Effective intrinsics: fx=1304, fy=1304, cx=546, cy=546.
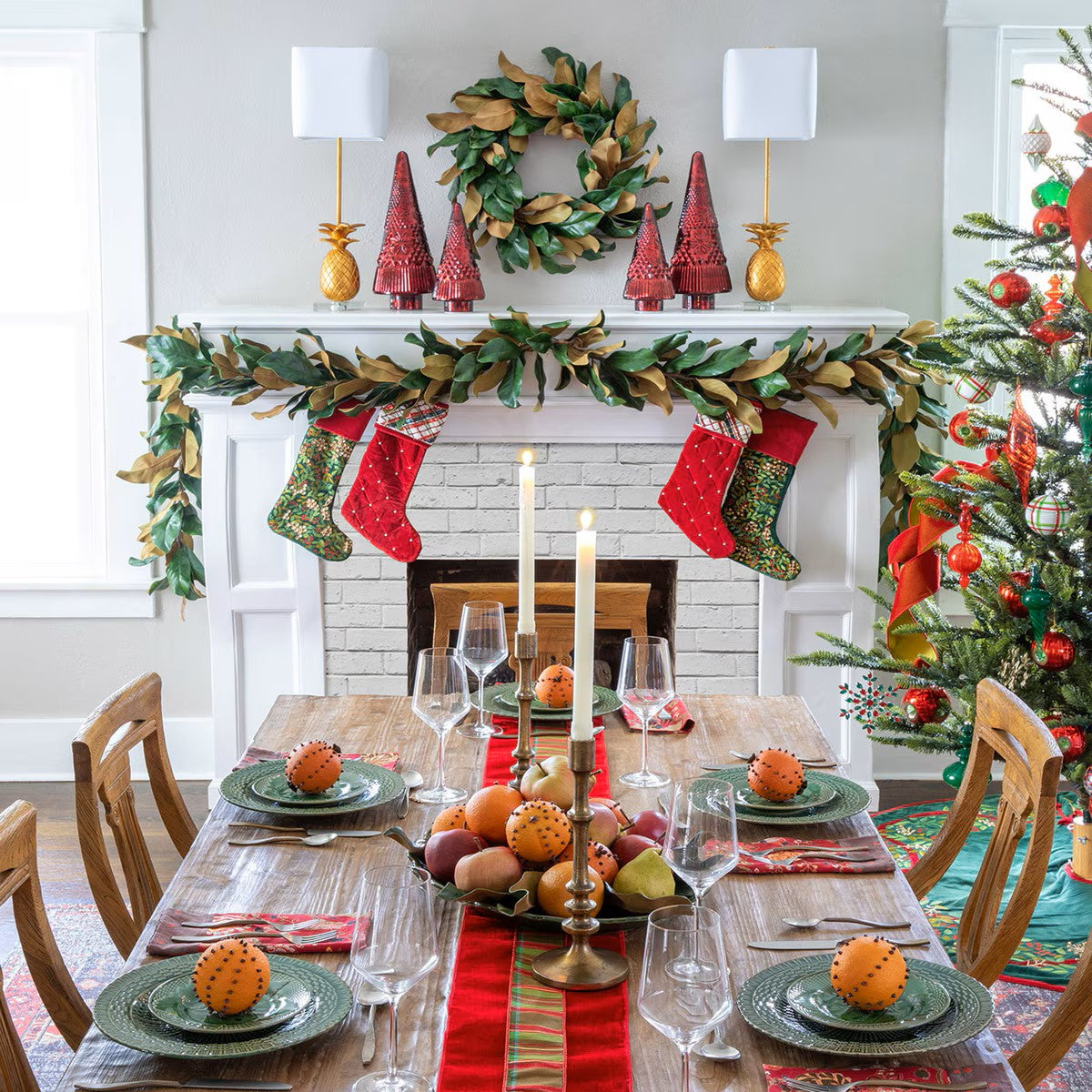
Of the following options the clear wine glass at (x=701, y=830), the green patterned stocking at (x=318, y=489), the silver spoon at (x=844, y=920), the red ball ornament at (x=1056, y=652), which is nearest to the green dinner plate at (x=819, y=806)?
the silver spoon at (x=844, y=920)

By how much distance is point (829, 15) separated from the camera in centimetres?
364

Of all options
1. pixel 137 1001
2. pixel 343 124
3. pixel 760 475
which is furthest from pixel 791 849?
pixel 343 124

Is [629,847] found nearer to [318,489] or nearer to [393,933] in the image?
[393,933]

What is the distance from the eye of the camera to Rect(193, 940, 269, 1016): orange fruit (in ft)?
4.05

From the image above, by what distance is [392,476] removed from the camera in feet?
11.0

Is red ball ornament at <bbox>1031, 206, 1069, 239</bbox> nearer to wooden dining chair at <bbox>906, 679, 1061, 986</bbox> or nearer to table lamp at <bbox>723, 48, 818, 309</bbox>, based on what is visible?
table lamp at <bbox>723, 48, 818, 309</bbox>

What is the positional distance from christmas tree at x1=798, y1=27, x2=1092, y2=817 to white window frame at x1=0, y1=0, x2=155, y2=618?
217cm

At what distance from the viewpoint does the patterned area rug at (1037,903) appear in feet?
9.23

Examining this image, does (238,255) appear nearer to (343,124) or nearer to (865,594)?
(343,124)

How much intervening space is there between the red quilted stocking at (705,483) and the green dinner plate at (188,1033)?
84.5 inches

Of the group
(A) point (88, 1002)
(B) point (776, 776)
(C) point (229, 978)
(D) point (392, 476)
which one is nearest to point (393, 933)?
(C) point (229, 978)

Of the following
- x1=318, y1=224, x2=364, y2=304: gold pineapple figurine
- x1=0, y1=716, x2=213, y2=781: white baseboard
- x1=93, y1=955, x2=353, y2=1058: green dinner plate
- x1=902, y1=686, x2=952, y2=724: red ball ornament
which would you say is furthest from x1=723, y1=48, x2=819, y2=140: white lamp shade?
x1=93, y1=955, x2=353, y2=1058: green dinner plate

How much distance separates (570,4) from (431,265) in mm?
840

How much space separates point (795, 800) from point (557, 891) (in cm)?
53
